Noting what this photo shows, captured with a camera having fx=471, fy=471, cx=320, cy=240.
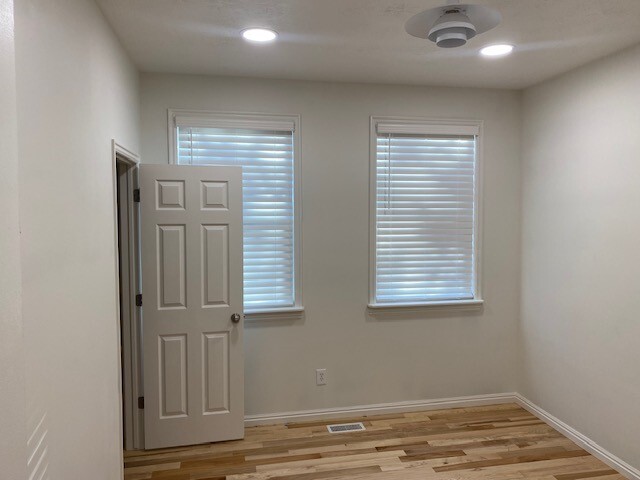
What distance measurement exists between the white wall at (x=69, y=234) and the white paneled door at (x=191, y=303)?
688mm

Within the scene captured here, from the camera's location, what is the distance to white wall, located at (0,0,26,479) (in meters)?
0.98

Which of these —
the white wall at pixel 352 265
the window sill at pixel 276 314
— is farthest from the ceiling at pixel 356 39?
the window sill at pixel 276 314

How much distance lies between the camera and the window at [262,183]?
3.44 meters

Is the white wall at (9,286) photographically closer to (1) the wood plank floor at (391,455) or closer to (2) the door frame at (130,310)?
(2) the door frame at (130,310)

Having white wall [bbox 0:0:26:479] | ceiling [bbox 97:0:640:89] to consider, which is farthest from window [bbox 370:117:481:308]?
white wall [bbox 0:0:26:479]

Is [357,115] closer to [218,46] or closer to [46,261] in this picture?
[218,46]

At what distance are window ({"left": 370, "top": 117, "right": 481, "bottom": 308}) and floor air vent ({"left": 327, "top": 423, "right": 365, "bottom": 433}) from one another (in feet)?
2.99

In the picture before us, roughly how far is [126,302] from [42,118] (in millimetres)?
1879

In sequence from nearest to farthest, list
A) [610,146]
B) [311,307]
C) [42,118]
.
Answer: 1. [42,118]
2. [610,146]
3. [311,307]

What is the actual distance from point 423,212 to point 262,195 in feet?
4.26

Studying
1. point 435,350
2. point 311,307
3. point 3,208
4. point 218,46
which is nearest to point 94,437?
point 3,208

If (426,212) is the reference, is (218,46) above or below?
above

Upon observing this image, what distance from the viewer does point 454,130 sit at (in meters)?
3.78

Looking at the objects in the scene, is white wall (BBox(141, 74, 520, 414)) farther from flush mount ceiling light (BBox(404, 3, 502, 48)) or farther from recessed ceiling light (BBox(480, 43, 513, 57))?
flush mount ceiling light (BBox(404, 3, 502, 48))
